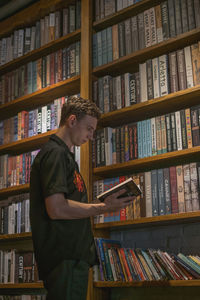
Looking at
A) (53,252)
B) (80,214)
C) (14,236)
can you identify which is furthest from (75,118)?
(14,236)

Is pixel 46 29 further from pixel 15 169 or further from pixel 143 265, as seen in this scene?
pixel 143 265

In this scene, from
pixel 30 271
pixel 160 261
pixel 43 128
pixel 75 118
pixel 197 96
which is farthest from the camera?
pixel 43 128

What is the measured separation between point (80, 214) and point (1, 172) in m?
1.41

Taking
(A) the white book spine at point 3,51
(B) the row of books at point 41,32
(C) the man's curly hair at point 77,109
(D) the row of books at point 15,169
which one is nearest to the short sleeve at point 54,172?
(C) the man's curly hair at point 77,109

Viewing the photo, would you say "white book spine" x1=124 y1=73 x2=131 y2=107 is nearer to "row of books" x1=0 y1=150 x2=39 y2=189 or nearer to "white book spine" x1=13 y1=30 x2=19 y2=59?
"row of books" x1=0 y1=150 x2=39 y2=189

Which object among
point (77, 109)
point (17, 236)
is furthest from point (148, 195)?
point (17, 236)

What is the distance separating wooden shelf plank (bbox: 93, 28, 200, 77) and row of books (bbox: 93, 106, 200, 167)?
0.39 metres

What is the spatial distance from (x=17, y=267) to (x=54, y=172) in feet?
3.98

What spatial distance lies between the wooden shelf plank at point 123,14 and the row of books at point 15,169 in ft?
3.01

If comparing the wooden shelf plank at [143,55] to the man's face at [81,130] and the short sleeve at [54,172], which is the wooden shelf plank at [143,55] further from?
the short sleeve at [54,172]

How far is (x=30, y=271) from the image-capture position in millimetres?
2420

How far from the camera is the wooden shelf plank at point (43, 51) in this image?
8.78ft

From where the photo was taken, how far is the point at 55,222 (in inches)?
59.6

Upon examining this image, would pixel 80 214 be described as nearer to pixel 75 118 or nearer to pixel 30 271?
pixel 75 118
